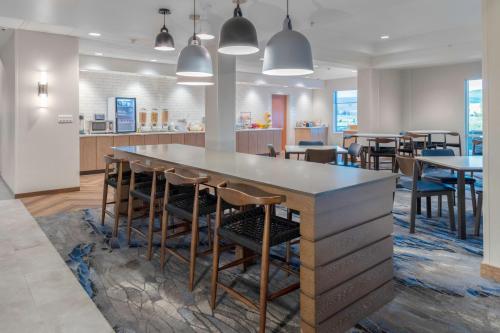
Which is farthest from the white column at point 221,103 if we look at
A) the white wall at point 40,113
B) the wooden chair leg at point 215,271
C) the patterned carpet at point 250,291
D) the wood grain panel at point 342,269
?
the wood grain panel at point 342,269

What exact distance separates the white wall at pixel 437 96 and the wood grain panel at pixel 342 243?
932 cm

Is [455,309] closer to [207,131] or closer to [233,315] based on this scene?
[233,315]

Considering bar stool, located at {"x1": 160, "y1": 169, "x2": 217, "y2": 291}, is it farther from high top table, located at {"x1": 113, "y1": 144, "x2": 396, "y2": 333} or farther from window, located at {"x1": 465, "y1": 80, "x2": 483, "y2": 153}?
window, located at {"x1": 465, "y1": 80, "x2": 483, "y2": 153}

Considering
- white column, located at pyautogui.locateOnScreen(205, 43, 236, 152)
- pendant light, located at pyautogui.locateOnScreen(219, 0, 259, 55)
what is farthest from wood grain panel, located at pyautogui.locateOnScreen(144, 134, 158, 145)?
pendant light, located at pyautogui.locateOnScreen(219, 0, 259, 55)

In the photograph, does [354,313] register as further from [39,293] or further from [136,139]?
[136,139]

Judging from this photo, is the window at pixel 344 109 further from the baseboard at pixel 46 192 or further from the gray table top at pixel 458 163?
the baseboard at pixel 46 192

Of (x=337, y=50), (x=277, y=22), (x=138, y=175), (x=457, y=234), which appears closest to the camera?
(x=457, y=234)

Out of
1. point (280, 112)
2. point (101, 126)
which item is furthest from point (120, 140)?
point (280, 112)

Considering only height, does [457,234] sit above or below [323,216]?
below

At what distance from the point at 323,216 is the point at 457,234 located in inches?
102

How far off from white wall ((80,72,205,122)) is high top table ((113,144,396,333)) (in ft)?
24.2

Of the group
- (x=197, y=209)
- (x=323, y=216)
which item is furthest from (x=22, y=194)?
(x=323, y=216)

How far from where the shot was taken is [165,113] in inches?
404

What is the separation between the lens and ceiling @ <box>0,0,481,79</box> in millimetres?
4691
